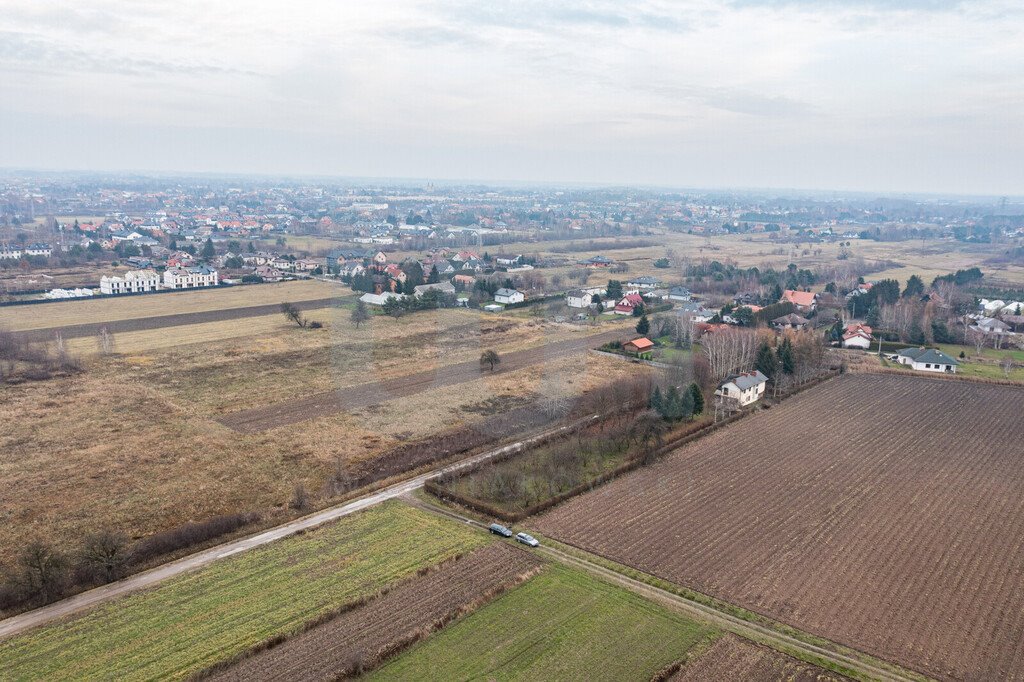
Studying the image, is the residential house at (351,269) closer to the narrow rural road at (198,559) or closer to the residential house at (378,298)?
the residential house at (378,298)

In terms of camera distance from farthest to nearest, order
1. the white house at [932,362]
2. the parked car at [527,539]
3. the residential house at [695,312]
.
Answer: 1. the residential house at [695,312]
2. the white house at [932,362]
3. the parked car at [527,539]

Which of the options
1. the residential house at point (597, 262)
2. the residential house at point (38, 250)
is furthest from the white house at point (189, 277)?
the residential house at point (597, 262)

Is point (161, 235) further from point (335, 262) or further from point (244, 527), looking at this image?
point (244, 527)

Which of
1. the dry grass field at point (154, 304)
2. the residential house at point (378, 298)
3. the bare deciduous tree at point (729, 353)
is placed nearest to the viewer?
the bare deciduous tree at point (729, 353)


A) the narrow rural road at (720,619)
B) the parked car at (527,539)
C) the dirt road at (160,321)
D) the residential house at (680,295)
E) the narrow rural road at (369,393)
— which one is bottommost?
the narrow rural road at (720,619)

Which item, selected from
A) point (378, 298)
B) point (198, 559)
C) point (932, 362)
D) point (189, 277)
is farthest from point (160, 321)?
point (932, 362)

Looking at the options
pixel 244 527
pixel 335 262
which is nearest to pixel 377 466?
pixel 244 527

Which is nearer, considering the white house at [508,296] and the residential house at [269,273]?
the white house at [508,296]
